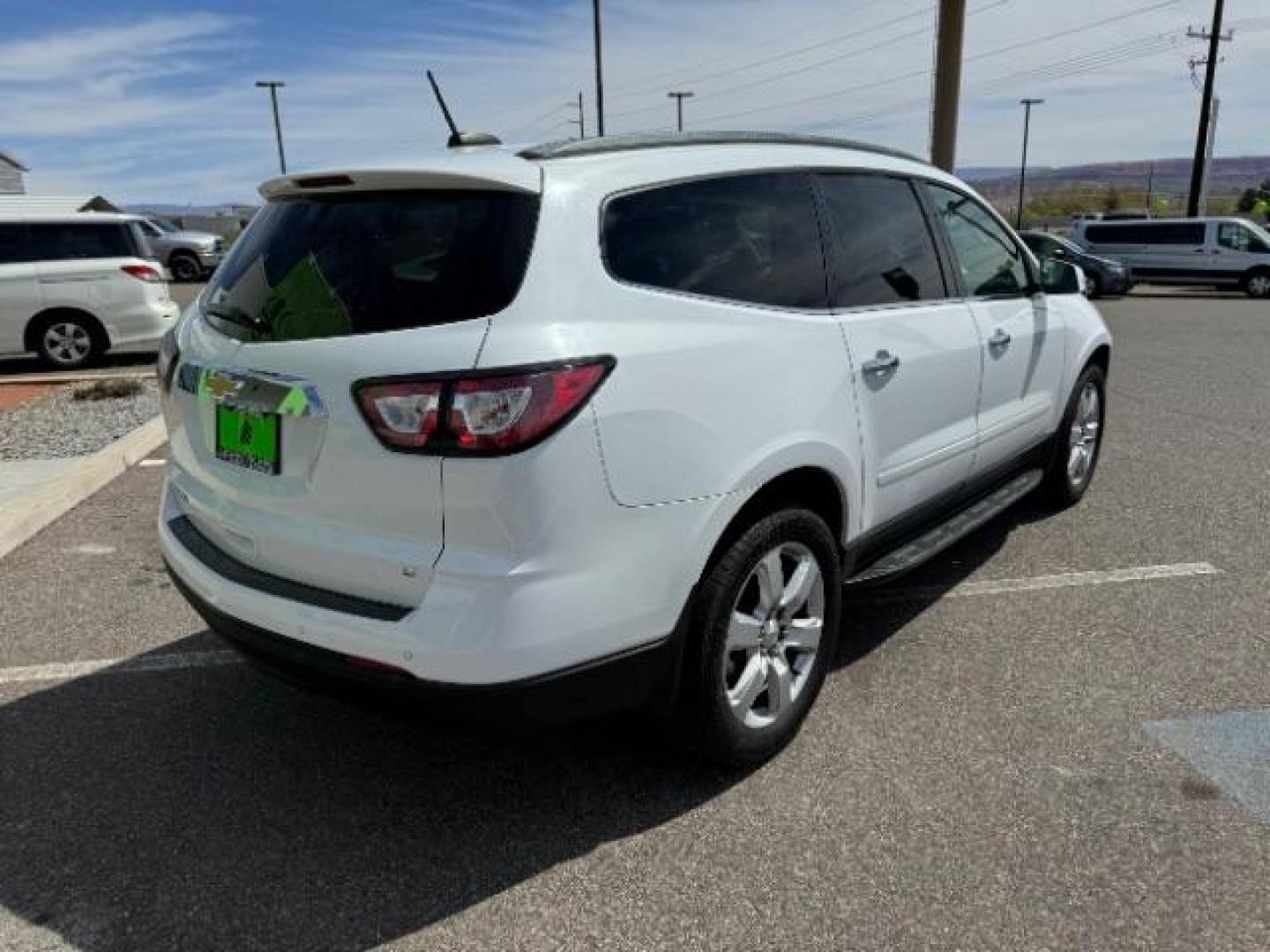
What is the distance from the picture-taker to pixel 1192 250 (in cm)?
2358

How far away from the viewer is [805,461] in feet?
9.43

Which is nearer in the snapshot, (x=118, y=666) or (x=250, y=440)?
(x=250, y=440)

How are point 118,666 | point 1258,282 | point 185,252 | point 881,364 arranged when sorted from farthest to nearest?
point 185,252
point 1258,282
point 118,666
point 881,364

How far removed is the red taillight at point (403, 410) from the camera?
2219mm

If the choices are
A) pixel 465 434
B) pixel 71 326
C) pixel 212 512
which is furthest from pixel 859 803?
pixel 71 326

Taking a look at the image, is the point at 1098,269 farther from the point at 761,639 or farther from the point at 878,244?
the point at 761,639

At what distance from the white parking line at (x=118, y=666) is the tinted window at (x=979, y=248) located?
3.21 meters

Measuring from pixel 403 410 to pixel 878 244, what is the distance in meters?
1.98

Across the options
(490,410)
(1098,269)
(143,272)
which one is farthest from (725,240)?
(1098,269)

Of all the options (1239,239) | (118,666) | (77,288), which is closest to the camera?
(118,666)

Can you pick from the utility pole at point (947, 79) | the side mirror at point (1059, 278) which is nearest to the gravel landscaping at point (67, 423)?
the side mirror at point (1059, 278)

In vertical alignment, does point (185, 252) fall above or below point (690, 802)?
above

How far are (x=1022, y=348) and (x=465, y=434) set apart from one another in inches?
119

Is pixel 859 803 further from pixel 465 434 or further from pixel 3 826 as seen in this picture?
pixel 3 826
